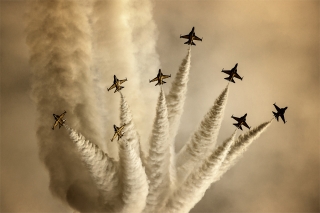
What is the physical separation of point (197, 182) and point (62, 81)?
5452 millimetres

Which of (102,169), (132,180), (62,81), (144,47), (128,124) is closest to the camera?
(128,124)

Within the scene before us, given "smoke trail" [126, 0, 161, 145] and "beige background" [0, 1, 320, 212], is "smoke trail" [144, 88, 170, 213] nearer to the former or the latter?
"smoke trail" [126, 0, 161, 145]

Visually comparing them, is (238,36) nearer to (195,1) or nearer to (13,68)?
(195,1)

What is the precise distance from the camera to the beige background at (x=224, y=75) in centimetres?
1148

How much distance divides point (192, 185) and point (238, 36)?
20.1 ft

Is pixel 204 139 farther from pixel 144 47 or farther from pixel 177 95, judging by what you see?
pixel 144 47

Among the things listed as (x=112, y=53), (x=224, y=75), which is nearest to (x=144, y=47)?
(x=112, y=53)

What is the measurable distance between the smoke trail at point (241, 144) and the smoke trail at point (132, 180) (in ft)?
9.14

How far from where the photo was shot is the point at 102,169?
9594 millimetres

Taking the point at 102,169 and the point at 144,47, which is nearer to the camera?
the point at 102,169

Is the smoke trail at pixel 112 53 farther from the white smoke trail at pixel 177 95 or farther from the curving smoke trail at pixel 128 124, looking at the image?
the curving smoke trail at pixel 128 124

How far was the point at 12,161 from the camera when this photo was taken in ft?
40.4

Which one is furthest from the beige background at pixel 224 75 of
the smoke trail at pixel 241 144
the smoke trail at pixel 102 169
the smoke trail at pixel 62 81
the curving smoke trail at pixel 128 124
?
the curving smoke trail at pixel 128 124

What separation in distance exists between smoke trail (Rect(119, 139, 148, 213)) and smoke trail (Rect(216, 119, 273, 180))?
2787mm
